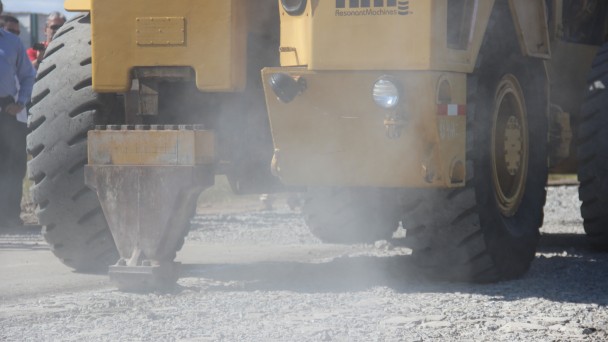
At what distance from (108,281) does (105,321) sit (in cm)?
144

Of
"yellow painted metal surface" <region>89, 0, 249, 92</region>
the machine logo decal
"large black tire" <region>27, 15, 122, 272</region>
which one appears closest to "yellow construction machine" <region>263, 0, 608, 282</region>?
the machine logo decal

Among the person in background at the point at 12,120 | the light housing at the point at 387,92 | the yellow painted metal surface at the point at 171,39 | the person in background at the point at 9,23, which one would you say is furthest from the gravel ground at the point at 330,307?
the person in background at the point at 9,23

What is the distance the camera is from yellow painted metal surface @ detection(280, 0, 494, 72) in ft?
20.9

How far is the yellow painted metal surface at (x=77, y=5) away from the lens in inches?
294

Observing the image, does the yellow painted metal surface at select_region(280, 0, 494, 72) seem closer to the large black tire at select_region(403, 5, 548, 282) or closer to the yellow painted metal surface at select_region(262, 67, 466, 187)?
the yellow painted metal surface at select_region(262, 67, 466, 187)

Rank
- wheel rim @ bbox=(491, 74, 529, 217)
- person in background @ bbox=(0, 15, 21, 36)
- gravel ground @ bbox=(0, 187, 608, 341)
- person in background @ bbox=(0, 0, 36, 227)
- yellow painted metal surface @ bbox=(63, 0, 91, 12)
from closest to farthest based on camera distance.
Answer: gravel ground @ bbox=(0, 187, 608, 341) → wheel rim @ bbox=(491, 74, 529, 217) → yellow painted metal surface @ bbox=(63, 0, 91, 12) → person in background @ bbox=(0, 0, 36, 227) → person in background @ bbox=(0, 15, 21, 36)

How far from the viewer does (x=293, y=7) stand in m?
6.68

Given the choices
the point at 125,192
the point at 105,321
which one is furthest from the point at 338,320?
the point at 125,192

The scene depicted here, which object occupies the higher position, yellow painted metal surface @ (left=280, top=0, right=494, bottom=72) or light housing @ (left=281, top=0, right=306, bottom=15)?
light housing @ (left=281, top=0, right=306, bottom=15)

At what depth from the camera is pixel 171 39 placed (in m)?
6.88

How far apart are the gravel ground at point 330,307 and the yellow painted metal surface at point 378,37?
118 cm

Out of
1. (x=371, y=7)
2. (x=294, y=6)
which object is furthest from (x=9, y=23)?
(x=371, y=7)

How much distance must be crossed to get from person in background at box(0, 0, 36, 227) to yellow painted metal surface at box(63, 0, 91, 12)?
368 centimetres

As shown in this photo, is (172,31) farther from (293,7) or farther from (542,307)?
(542,307)
